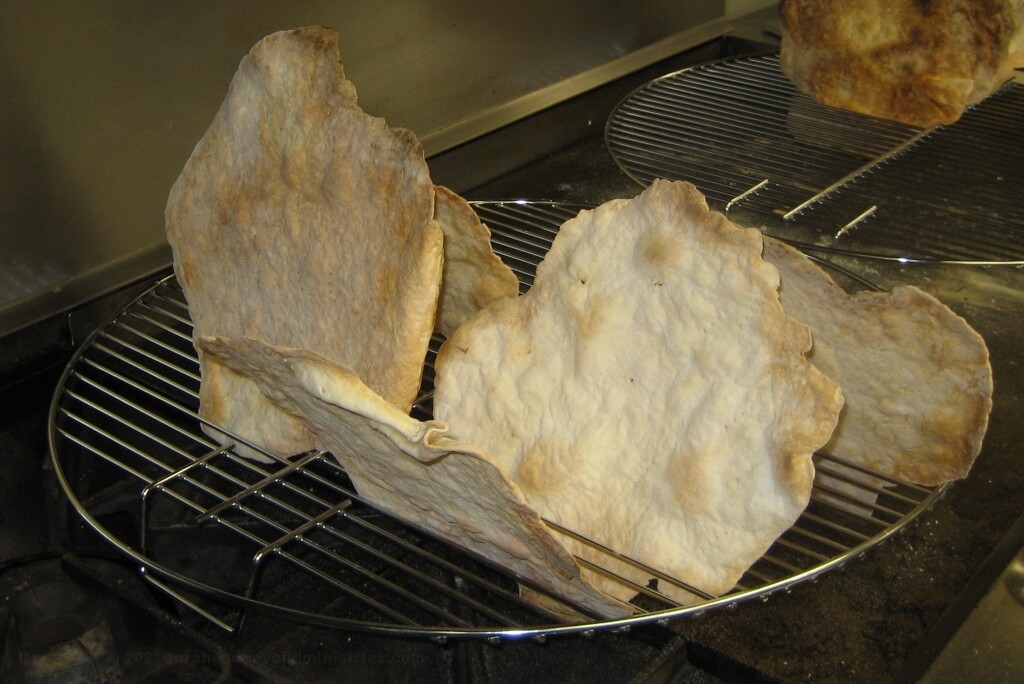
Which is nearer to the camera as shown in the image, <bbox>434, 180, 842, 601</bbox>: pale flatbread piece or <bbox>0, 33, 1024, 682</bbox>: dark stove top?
<bbox>434, 180, 842, 601</bbox>: pale flatbread piece

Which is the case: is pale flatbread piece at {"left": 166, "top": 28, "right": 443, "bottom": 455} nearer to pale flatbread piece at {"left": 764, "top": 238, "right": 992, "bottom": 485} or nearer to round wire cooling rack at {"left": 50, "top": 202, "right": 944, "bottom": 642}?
round wire cooling rack at {"left": 50, "top": 202, "right": 944, "bottom": 642}

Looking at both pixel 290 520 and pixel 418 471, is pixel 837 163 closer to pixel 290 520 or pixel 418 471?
pixel 290 520

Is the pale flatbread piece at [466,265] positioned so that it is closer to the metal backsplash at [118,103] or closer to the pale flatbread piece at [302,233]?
the pale flatbread piece at [302,233]

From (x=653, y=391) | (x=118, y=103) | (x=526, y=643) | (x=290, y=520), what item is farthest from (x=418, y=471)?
(x=118, y=103)

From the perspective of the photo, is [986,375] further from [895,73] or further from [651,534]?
[895,73]

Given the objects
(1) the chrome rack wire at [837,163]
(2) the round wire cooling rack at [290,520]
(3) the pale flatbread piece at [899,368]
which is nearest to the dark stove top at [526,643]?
(2) the round wire cooling rack at [290,520]

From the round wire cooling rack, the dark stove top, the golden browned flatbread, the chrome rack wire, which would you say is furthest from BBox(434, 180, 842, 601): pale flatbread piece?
the golden browned flatbread

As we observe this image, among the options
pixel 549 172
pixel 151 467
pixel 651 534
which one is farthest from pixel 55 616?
pixel 549 172
